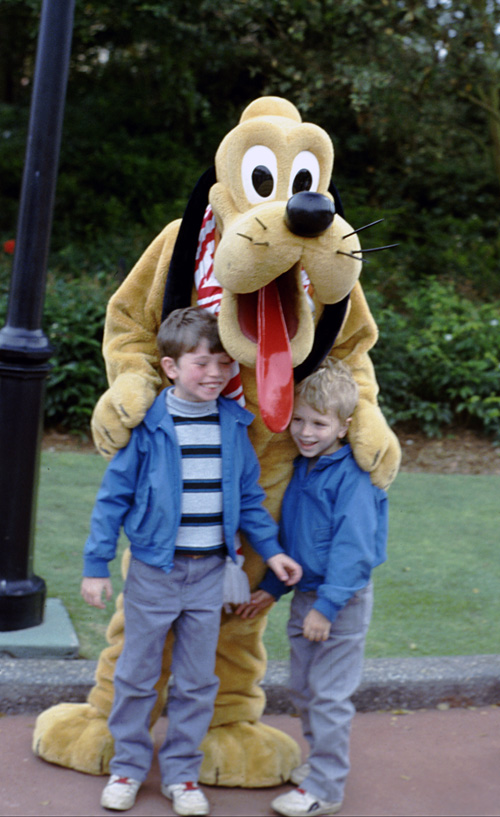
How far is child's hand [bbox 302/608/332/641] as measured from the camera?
273 centimetres

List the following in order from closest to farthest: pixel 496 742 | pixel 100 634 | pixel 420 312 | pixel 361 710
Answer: pixel 496 742 → pixel 361 710 → pixel 100 634 → pixel 420 312

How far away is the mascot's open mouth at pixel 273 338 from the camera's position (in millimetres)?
2523

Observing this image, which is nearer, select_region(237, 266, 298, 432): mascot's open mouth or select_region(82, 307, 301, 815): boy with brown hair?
select_region(237, 266, 298, 432): mascot's open mouth

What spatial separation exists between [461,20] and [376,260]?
2.80 m

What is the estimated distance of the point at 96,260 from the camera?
424 inches

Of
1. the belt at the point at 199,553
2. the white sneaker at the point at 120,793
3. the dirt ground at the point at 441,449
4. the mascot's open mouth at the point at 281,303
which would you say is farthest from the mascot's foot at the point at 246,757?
the dirt ground at the point at 441,449

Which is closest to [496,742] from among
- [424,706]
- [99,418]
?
[424,706]

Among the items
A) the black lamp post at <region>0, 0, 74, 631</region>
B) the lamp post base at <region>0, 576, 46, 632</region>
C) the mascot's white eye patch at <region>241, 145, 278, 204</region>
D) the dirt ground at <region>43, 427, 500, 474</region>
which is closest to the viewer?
the mascot's white eye patch at <region>241, 145, 278, 204</region>

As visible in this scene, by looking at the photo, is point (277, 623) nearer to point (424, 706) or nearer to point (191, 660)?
point (424, 706)

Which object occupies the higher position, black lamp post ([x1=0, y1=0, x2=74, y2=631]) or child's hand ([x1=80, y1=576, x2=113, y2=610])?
black lamp post ([x1=0, y1=0, x2=74, y2=631])

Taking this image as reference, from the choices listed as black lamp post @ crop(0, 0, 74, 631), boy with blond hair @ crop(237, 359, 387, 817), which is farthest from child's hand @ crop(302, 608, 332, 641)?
black lamp post @ crop(0, 0, 74, 631)

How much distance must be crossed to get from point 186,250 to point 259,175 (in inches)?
13.3

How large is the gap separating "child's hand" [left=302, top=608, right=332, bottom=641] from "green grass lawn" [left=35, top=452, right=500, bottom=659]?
46.7 inches

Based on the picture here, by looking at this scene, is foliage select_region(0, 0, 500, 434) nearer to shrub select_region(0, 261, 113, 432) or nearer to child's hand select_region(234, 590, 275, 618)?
shrub select_region(0, 261, 113, 432)
